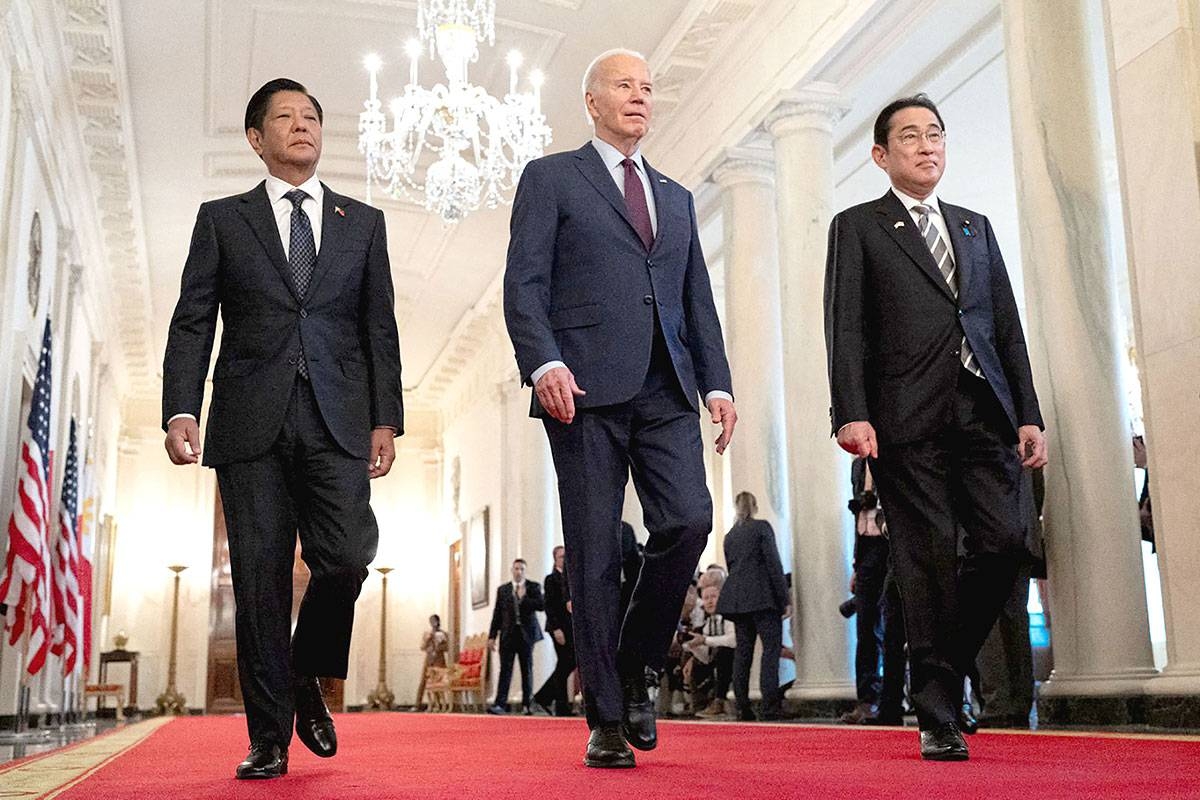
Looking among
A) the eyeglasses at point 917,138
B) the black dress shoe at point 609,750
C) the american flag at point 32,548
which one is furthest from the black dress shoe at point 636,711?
the american flag at point 32,548

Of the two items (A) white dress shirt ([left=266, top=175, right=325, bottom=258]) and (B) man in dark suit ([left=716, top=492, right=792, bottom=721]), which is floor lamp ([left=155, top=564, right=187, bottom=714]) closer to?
(B) man in dark suit ([left=716, top=492, right=792, bottom=721])

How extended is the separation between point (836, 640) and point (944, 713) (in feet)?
17.3

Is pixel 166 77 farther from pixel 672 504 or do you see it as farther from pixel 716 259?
pixel 672 504

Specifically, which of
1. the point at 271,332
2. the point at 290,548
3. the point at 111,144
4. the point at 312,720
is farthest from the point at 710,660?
the point at 111,144

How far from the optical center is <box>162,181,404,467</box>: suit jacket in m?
2.99

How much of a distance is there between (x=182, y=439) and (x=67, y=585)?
9107mm

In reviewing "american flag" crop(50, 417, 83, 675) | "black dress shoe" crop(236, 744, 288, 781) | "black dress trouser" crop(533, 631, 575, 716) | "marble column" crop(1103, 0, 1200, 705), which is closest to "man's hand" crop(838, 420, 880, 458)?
"black dress shoe" crop(236, 744, 288, 781)

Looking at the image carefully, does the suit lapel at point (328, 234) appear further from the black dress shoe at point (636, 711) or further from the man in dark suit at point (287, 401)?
the black dress shoe at point (636, 711)

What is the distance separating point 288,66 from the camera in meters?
11.2

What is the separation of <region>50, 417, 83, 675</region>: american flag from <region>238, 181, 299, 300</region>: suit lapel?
338 inches

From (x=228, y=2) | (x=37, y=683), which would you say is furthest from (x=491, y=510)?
(x=228, y=2)

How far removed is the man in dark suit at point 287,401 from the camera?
295 cm

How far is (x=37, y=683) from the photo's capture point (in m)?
11.5

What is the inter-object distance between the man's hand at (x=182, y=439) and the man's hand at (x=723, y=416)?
1.23 m
